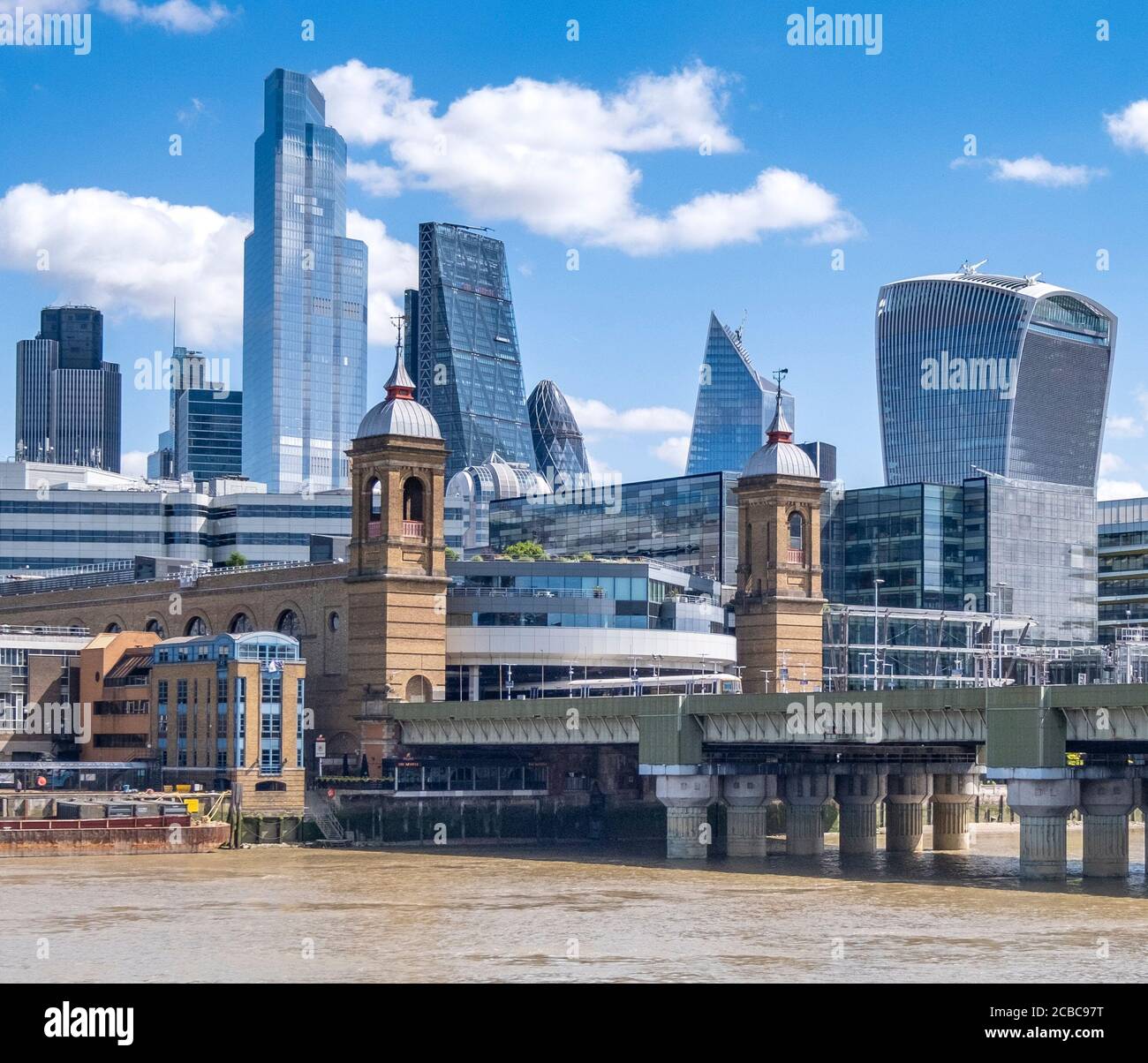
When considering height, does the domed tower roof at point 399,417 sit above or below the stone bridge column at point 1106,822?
above

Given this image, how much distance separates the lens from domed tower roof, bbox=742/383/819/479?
477 ft

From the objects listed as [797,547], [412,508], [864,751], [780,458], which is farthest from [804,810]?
[797,547]

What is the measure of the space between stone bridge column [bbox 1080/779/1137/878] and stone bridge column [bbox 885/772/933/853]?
28.5m

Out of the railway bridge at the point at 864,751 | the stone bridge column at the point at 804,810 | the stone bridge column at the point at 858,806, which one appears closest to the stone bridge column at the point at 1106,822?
the railway bridge at the point at 864,751

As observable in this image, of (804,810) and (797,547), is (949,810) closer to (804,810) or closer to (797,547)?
(804,810)

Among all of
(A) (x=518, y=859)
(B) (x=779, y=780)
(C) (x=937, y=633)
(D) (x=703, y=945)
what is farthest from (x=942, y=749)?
(C) (x=937, y=633)

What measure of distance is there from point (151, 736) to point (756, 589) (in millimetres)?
46552

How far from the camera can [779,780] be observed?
114 m

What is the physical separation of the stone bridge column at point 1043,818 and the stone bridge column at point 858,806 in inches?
1045

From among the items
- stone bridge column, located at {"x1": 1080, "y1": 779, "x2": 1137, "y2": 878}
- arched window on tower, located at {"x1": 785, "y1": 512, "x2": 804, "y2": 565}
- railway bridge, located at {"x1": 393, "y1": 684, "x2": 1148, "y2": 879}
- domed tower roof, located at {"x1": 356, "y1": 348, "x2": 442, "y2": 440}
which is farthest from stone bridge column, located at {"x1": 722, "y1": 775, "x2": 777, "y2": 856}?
arched window on tower, located at {"x1": 785, "y1": 512, "x2": 804, "y2": 565}

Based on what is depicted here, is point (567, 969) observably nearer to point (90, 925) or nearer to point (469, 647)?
point (90, 925)

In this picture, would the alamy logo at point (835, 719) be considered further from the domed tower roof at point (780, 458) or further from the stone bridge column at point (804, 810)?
the domed tower roof at point (780, 458)

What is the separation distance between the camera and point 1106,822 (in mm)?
92125
